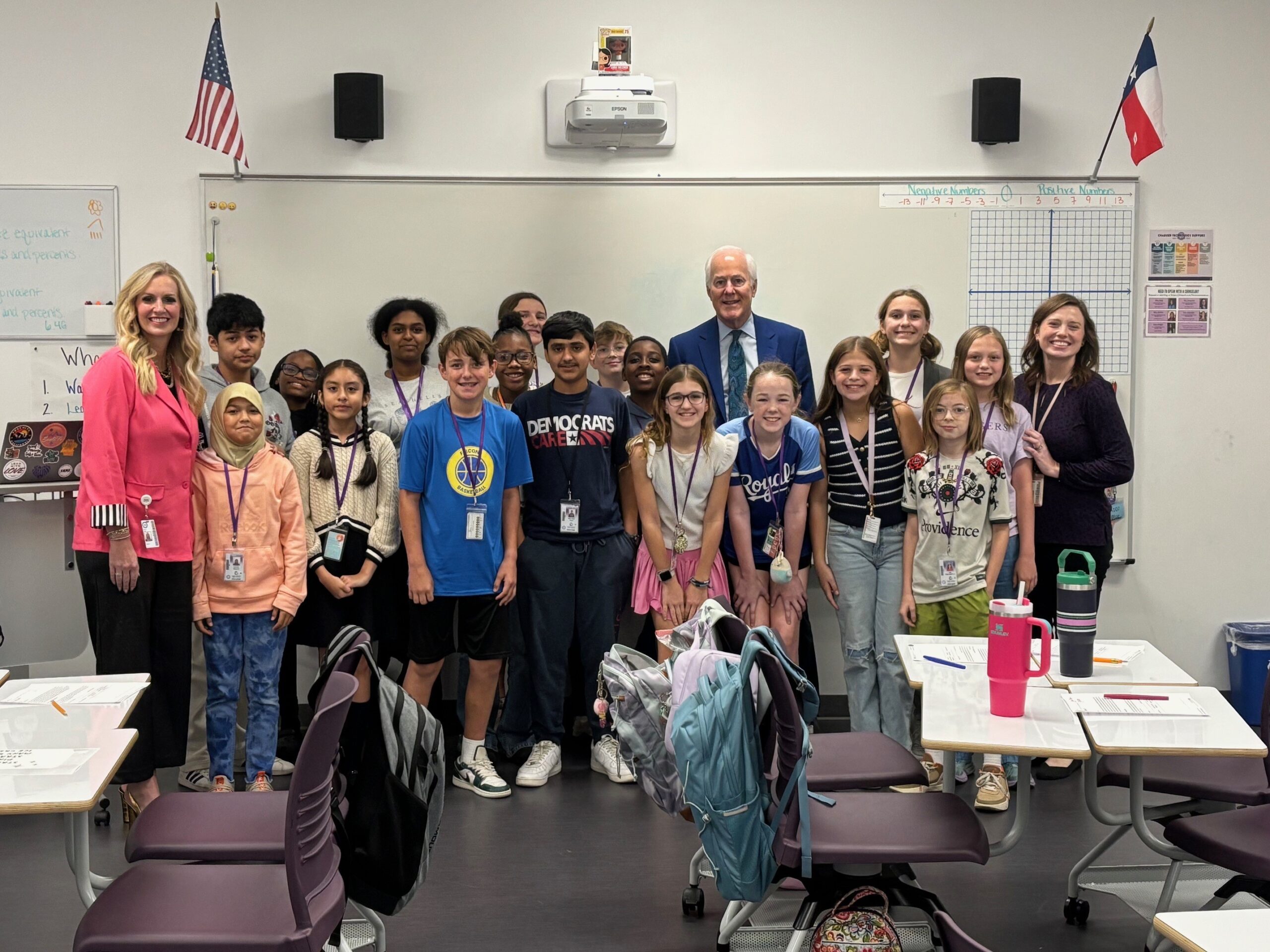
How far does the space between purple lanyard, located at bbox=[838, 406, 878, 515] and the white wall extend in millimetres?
1135

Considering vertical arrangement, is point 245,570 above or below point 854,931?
above

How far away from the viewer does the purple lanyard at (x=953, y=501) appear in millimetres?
3971

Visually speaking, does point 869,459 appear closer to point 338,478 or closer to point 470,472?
point 470,472

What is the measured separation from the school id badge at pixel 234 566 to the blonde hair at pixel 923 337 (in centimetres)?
239

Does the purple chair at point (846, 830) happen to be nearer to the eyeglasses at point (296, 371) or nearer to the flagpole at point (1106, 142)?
the eyeglasses at point (296, 371)

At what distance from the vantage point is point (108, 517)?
11.7ft

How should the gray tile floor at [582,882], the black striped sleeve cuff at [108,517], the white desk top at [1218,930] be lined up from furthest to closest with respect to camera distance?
1. the black striped sleeve cuff at [108,517]
2. the gray tile floor at [582,882]
3. the white desk top at [1218,930]

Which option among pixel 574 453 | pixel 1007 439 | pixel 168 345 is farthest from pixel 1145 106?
pixel 168 345

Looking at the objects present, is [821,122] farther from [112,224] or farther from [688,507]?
[112,224]

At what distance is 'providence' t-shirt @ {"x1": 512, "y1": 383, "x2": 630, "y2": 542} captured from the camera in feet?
14.0

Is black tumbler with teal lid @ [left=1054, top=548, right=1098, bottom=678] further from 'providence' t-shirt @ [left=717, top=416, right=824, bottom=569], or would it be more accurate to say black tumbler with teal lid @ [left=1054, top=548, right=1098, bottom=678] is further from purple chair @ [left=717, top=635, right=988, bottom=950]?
'providence' t-shirt @ [left=717, top=416, right=824, bottom=569]

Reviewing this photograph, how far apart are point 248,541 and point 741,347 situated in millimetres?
2008

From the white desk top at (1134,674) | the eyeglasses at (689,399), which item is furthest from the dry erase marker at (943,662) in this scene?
the eyeglasses at (689,399)

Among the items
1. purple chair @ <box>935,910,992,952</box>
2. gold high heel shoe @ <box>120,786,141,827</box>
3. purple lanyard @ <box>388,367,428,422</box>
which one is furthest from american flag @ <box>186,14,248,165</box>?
purple chair @ <box>935,910,992,952</box>
